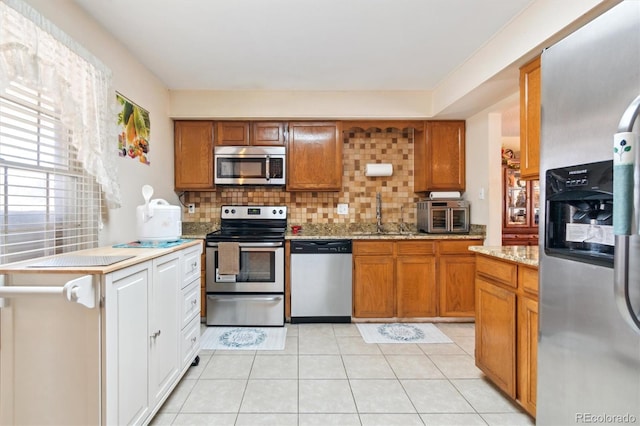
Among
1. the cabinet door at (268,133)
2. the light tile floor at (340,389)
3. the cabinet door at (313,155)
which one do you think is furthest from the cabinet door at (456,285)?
the cabinet door at (268,133)

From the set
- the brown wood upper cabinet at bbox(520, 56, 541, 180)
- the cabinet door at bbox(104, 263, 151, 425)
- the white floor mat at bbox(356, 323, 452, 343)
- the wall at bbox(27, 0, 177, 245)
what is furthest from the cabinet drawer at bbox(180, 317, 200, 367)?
the brown wood upper cabinet at bbox(520, 56, 541, 180)

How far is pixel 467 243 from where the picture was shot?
10.0 feet

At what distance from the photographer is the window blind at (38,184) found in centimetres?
135

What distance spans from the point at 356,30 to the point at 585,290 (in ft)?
6.44

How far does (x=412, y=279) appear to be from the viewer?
10.1 feet

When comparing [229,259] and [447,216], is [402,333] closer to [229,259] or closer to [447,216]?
[447,216]

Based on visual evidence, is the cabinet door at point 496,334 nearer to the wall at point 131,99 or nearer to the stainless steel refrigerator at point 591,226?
the stainless steel refrigerator at point 591,226

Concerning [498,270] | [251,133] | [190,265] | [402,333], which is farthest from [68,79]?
[402,333]

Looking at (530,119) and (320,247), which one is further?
(320,247)

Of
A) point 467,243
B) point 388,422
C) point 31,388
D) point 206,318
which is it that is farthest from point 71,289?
point 467,243

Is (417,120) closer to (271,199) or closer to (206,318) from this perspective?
(271,199)

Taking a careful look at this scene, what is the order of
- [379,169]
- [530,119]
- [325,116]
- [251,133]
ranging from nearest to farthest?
1. [530,119]
2. [325,116]
3. [251,133]
4. [379,169]

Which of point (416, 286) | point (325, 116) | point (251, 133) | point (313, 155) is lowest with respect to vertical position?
point (416, 286)

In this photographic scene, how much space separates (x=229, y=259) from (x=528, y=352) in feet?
7.88
